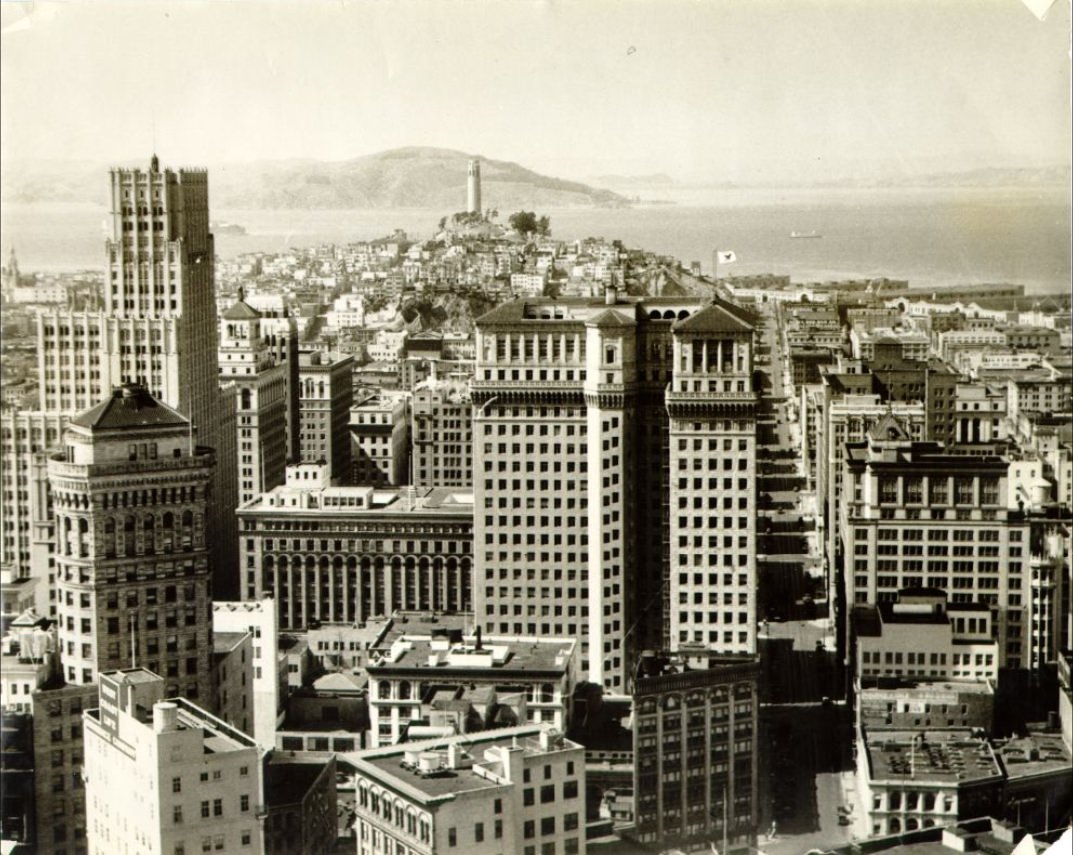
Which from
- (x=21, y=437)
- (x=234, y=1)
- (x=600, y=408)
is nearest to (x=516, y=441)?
(x=600, y=408)

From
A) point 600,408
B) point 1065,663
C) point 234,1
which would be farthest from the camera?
point 600,408

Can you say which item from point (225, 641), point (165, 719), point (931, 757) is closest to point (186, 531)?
point (225, 641)

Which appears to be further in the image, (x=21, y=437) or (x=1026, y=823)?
(x=21, y=437)

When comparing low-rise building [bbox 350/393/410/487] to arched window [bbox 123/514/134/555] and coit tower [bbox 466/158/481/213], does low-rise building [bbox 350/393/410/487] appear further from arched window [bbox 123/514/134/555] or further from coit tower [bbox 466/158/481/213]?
arched window [bbox 123/514/134/555]

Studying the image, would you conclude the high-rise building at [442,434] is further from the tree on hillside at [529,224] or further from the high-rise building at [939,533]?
the high-rise building at [939,533]

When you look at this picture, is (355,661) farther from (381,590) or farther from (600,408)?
(600,408)
